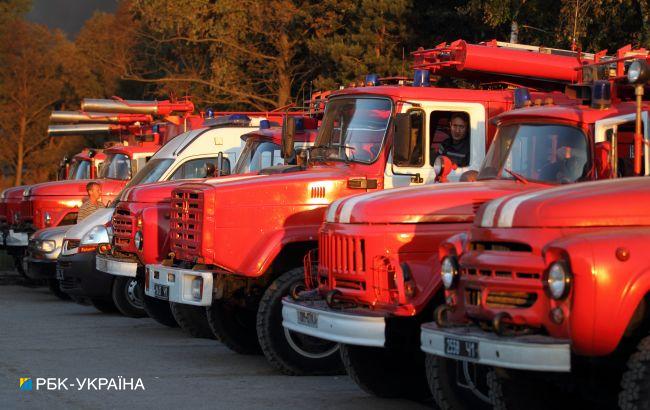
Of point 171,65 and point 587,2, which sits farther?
point 171,65

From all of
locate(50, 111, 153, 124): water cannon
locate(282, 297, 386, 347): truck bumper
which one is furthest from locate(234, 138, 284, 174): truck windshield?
locate(50, 111, 153, 124): water cannon

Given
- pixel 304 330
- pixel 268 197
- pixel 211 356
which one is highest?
pixel 268 197

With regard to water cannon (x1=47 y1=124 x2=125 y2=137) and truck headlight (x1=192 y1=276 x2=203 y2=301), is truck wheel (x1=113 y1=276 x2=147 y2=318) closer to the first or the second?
truck headlight (x1=192 y1=276 x2=203 y2=301)

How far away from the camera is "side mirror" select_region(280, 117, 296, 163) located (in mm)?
12727

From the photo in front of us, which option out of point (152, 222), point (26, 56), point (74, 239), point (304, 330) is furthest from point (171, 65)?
point (304, 330)

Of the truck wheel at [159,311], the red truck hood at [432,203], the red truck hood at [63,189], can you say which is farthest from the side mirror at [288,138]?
the red truck hood at [63,189]

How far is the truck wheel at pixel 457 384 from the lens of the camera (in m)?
8.32

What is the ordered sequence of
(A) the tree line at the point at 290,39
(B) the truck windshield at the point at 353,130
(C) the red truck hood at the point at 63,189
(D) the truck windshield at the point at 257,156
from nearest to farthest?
(B) the truck windshield at the point at 353,130 < (D) the truck windshield at the point at 257,156 < (C) the red truck hood at the point at 63,189 < (A) the tree line at the point at 290,39

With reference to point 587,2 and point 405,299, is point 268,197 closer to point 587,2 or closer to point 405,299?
point 405,299

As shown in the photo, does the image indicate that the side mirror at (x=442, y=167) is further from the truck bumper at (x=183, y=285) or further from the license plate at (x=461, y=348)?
the license plate at (x=461, y=348)

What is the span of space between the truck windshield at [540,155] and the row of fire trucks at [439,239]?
2cm

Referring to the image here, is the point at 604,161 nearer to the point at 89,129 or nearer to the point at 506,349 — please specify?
the point at 506,349

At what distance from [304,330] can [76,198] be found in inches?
499

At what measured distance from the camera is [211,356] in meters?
12.6
